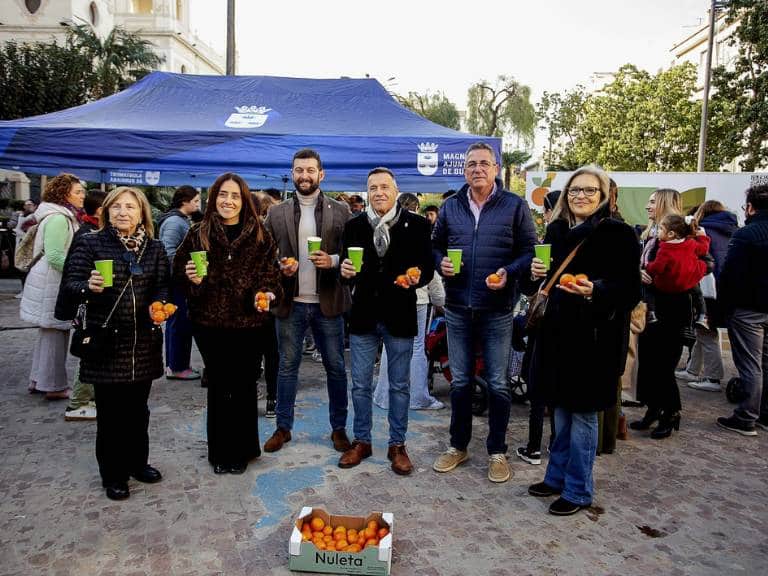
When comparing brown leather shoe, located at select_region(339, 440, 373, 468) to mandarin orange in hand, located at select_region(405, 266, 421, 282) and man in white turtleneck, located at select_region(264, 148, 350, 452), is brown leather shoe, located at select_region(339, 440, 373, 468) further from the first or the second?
mandarin orange in hand, located at select_region(405, 266, 421, 282)

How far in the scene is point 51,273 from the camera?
208 inches

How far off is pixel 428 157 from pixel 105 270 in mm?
3963

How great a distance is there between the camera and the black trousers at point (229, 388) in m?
4.01

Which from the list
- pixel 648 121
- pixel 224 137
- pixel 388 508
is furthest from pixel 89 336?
pixel 648 121

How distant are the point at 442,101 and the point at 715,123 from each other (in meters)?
22.5

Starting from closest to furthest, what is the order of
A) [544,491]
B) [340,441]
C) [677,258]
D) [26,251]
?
[544,491], [340,441], [677,258], [26,251]

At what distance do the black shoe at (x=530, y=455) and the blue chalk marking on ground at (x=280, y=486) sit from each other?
1.49 metres

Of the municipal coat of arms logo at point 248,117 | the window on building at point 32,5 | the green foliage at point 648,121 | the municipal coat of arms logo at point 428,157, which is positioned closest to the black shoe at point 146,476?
the municipal coat of arms logo at point 428,157

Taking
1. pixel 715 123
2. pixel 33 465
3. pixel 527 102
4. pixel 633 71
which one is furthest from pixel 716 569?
pixel 527 102

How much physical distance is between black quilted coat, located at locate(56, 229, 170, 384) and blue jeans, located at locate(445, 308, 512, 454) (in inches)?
77.7

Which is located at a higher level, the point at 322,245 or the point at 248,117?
the point at 248,117

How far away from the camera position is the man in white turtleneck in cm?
428

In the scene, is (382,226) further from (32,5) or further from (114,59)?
(32,5)

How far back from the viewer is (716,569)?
10.2ft
